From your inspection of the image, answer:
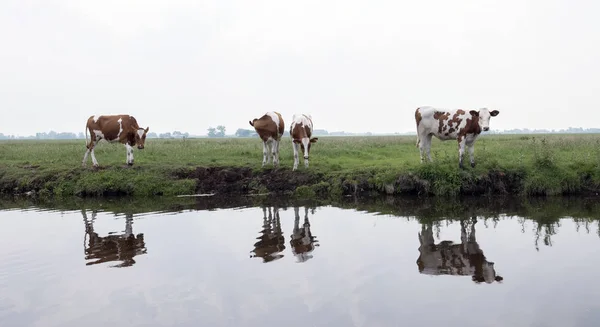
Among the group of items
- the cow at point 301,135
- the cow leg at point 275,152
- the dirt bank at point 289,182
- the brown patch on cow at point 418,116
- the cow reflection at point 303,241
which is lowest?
the cow reflection at point 303,241

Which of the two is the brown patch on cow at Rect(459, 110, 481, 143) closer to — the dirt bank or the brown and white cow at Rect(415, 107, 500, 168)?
the brown and white cow at Rect(415, 107, 500, 168)

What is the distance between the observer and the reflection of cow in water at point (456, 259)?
8.52 meters

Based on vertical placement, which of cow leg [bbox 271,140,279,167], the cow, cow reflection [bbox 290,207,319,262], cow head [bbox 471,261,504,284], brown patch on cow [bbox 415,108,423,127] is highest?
brown patch on cow [bbox 415,108,423,127]

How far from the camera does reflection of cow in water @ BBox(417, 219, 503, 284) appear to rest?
8.52 meters

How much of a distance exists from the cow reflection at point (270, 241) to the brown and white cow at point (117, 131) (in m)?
9.73

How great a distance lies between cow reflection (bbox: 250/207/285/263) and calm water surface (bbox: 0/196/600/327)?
0.04m

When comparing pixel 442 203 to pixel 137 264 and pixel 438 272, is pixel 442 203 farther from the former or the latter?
pixel 137 264

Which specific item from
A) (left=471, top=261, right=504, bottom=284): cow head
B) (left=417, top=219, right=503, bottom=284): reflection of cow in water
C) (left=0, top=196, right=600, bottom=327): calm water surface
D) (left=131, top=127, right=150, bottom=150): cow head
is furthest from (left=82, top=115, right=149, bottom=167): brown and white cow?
(left=471, top=261, right=504, bottom=284): cow head

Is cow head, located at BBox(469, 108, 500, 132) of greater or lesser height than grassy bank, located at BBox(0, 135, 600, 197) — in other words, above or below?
above

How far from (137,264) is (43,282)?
1662 mm

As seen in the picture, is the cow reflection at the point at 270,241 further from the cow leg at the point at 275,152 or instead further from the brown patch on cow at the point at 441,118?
the brown patch on cow at the point at 441,118

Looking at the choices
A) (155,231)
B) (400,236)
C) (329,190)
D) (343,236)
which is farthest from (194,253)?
(329,190)

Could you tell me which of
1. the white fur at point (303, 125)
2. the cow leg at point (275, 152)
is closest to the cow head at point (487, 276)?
the white fur at point (303, 125)

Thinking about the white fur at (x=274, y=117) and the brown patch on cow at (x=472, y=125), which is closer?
the brown patch on cow at (x=472, y=125)
